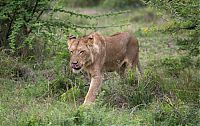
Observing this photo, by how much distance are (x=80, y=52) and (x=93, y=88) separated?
0.55m

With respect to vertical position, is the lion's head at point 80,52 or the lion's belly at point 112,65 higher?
the lion's head at point 80,52

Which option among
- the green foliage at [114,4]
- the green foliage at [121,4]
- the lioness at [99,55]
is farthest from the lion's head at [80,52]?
the green foliage at [121,4]

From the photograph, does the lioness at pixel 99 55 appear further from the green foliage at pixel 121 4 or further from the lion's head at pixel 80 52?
the green foliage at pixel 121 4

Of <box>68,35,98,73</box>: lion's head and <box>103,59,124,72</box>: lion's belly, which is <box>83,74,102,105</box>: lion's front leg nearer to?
<box>68,35,98,73</box>: lion's head

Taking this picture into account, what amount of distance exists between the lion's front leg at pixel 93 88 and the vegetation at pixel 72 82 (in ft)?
0.42

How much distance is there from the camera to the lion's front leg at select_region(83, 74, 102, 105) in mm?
7660

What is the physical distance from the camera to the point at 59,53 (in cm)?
902

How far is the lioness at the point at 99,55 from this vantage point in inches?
307

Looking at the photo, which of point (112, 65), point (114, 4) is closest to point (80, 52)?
point (112, 65)

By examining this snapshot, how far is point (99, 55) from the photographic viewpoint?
8.30 metres

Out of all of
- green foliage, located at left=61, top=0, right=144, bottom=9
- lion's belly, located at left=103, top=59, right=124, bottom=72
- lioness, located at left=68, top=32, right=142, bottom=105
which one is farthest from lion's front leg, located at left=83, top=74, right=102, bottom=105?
green foliage, located at left=61, top=0, right=144, bottom=9

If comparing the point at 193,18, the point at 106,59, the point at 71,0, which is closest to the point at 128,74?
the point at 106,59

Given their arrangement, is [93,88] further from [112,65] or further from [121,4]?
[121,4]

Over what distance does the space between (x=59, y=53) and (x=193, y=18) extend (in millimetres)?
2333
